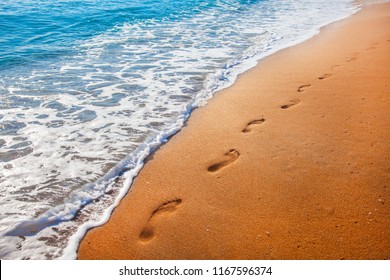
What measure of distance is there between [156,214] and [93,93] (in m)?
3.58

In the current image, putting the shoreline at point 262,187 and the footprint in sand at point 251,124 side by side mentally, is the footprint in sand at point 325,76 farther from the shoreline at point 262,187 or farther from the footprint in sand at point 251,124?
the footprint in sand at point 251,124

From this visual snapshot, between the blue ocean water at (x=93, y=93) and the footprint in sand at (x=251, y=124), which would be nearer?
the blue ocean water at (x=93, y=93)

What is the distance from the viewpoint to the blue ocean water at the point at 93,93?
10.0 ft

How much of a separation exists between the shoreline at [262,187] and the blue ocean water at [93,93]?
39cm

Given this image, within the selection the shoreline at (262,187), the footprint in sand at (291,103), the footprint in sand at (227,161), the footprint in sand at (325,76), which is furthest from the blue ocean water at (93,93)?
the footprint in sand at (325,76)

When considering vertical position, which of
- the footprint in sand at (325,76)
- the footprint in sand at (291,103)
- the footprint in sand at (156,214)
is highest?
the footprint in sand at (325,76)

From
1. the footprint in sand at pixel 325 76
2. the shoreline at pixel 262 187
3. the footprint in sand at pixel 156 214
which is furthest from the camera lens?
the footprint in sand at pixel 325 76

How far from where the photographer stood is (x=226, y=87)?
563 centimetres

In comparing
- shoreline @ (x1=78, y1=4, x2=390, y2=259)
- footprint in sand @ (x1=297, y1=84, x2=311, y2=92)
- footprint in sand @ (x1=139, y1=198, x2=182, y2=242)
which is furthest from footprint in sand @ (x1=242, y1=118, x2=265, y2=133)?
footprint in sand @ (x1=139, y1=198, x2=182, y2=242)

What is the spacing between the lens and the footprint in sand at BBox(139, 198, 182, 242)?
2.68 meters

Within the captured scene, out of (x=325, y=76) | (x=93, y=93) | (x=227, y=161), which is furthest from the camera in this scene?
(x=93, y=93)

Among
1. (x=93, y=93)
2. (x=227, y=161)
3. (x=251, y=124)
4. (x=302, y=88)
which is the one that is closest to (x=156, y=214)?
(x=227, y=161)

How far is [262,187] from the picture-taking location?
3084mm

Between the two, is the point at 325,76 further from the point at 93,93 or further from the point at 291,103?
the point at 93,93
